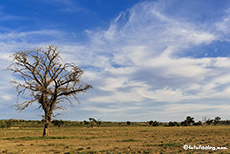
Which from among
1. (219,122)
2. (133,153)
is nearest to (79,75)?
(133,153)

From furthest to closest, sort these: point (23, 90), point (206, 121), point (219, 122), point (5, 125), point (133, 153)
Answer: point (219, 122) < point (206, 121) < point (5, 125) < point (23, 90) < point (133, 153)

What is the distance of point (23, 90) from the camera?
95.6 ft

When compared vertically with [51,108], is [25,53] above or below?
above

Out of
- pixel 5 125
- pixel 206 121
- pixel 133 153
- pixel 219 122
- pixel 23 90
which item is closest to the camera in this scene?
pixel 133 153

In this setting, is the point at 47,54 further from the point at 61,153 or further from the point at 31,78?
the point at 61,153

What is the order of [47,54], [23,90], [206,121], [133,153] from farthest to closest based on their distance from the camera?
[206,121], [47,54], [23,90], [133,153]

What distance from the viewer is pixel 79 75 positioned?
32.0 m

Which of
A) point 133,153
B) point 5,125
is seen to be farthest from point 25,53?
point 5,125

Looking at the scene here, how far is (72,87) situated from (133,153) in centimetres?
1769

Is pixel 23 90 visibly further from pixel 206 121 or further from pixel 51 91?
pixel 206 121

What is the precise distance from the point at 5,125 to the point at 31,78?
5054cm

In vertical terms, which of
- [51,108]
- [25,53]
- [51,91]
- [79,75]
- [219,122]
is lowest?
[219,122]

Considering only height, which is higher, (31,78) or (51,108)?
(31,78)

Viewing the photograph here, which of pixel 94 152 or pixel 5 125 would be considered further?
pixel 5 125
